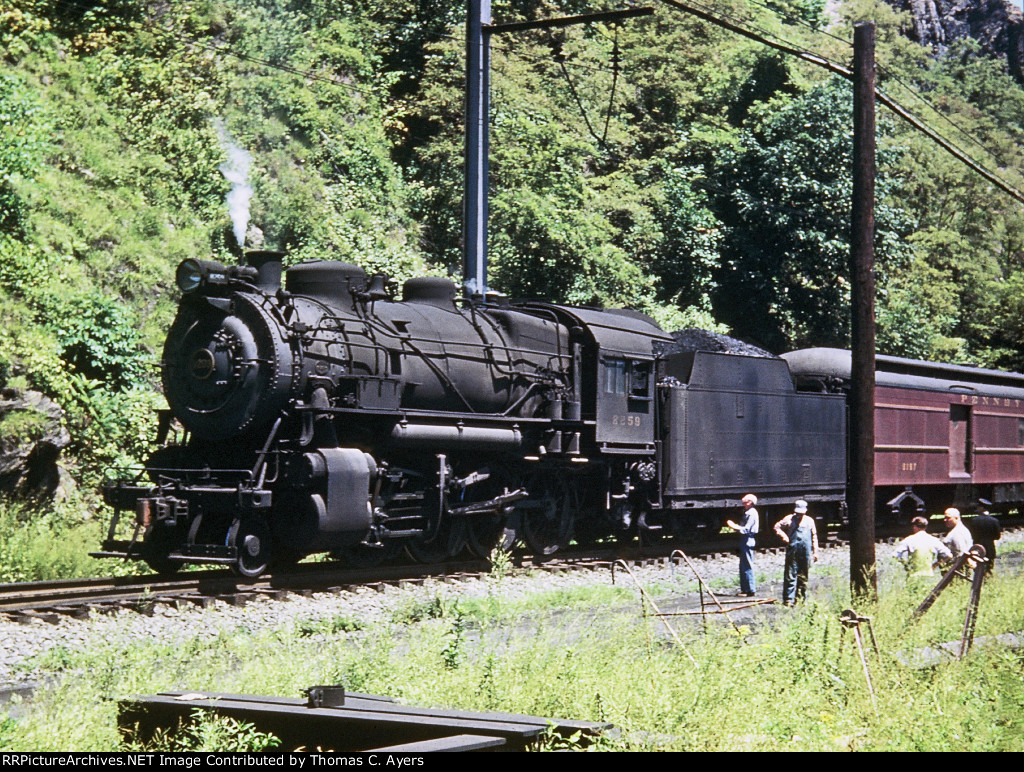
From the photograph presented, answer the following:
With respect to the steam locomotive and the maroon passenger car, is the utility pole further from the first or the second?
the maroon passenger car

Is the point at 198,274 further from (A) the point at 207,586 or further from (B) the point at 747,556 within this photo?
(B) the point at 747,556

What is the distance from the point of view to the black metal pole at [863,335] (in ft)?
39.1

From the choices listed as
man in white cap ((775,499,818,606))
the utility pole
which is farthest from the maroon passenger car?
the utility pole

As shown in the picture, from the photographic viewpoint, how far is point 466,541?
15344 millimetres

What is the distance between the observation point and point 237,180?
25391 mm

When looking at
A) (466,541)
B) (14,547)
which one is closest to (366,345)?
(466,541)

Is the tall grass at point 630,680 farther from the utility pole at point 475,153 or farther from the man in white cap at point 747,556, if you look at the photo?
the utility pole at point 475,153

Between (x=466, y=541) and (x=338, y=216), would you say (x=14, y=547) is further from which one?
(x=338, y=216)

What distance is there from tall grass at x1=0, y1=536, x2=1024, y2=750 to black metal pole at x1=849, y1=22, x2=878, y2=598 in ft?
5.70

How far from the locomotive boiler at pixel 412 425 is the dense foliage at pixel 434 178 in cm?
511

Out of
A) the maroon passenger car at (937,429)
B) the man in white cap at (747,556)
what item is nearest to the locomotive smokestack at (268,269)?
the man in white cap at (747,556)

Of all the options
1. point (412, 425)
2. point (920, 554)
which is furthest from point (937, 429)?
point (412, 425)

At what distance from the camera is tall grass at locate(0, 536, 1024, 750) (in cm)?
686

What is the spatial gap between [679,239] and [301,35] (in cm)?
1274
